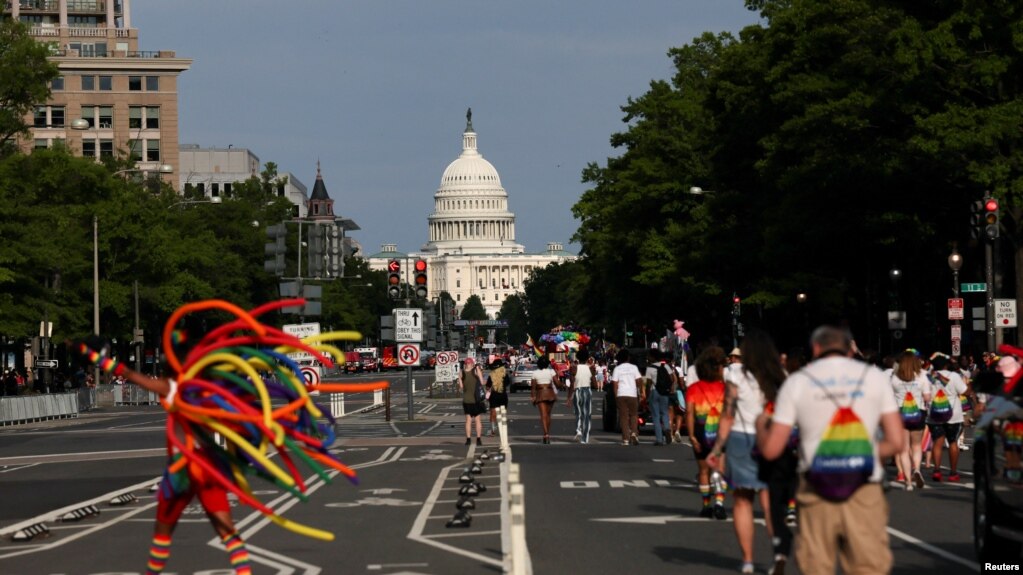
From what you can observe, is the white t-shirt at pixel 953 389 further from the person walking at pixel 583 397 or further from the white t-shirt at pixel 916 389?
the person walking at pixel 583 397

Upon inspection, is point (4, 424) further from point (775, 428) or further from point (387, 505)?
point (775, 428)

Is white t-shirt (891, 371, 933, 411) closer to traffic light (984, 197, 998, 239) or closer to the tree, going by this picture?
traffic light (984, 197, 998, 239)

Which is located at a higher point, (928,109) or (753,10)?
(753,10)

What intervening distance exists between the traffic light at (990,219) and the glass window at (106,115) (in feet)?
368

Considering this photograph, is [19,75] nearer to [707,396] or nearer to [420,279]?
[420,279]

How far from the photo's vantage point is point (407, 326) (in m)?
47.5

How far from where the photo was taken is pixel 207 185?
174 m

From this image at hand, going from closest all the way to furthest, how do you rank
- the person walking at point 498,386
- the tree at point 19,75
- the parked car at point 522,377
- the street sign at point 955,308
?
the person walking at point 498,386
the street sign at point 955,308
the tree at point 19,75
the parked car at point 522,377

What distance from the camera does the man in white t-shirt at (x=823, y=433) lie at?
396 inches

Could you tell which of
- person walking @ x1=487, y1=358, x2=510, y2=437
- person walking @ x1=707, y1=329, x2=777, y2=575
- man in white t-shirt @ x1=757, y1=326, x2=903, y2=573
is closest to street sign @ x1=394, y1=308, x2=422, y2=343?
person walking @ x1=487, y1=358, x2=510, y2=437

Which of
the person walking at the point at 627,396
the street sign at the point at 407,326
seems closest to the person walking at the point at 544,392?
the person walking at the point at 627,396

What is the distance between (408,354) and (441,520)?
27.0 m

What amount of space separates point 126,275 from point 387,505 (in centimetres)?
6244

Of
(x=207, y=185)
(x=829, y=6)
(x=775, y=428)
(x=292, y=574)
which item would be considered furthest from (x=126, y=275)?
(x=207, y=185)
